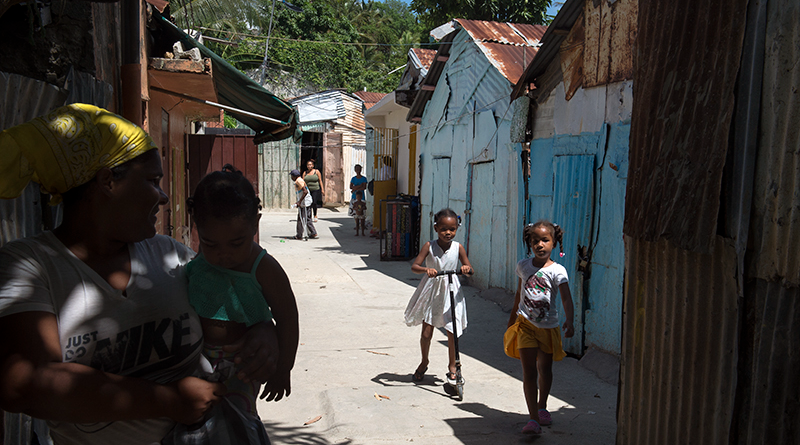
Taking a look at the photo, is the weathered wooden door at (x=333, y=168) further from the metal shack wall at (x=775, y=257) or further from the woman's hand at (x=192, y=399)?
the woman's hand at (x=192, y=399)

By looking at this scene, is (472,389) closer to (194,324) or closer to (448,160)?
(194,324)

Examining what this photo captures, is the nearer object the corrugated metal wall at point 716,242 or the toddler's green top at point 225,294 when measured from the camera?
the toddler's green top at point 225,294

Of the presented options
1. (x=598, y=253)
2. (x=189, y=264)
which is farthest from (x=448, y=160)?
(x=189, y=264)

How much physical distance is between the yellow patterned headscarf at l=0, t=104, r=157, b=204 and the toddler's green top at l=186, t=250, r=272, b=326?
0.41 metres

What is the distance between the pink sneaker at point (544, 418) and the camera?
14.0 feet

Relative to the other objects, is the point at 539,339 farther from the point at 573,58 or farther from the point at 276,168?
the point at 276,168

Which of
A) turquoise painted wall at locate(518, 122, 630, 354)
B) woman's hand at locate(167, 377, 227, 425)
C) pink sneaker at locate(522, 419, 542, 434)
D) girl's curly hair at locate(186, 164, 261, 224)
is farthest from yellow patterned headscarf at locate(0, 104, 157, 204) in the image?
turquoise painted wall at locate(518, 122, 630, 354)

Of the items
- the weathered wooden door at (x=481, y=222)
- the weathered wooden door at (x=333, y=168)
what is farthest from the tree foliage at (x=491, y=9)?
the weathered wooden door at (x=481, y=222)

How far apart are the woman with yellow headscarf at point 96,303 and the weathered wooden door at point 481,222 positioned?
7791 mm

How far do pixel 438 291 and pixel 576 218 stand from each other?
207cm

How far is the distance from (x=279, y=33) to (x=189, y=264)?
31690 millimetres

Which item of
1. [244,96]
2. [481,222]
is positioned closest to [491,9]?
[481,222]

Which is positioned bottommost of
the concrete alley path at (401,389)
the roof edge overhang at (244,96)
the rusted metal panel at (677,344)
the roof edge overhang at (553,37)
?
the concrete alley path at (401,389)

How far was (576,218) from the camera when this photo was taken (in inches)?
249
